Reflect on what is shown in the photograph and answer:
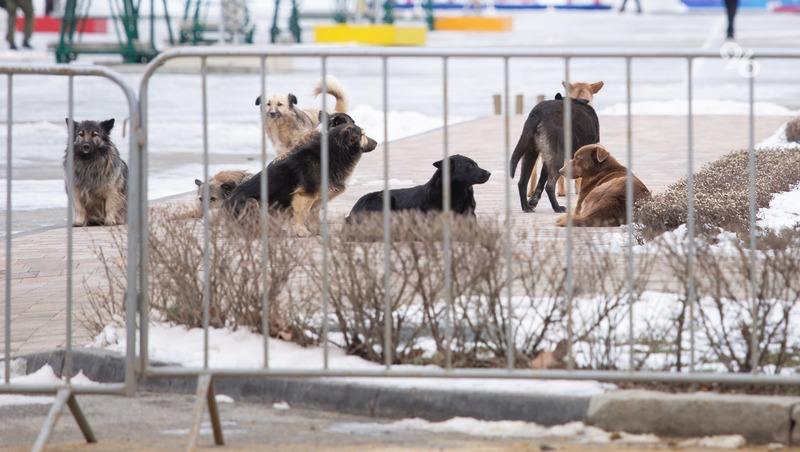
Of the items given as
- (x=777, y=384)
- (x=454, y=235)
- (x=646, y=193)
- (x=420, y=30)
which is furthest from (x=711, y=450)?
(x=420, y=30)

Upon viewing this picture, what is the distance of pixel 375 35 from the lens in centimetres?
4228

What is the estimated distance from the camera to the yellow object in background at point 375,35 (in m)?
42.2

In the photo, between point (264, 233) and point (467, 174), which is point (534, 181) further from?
point (264, 233)

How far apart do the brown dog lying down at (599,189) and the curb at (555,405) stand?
135 inches

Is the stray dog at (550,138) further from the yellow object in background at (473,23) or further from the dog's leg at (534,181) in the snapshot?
the yellow object in background at (473,23)

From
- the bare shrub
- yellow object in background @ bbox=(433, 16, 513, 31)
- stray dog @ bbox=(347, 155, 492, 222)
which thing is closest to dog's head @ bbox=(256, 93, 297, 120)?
the bare shrub

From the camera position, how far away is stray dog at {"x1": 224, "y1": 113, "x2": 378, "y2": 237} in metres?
9.55

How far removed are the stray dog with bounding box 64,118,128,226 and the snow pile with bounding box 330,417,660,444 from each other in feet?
18.2

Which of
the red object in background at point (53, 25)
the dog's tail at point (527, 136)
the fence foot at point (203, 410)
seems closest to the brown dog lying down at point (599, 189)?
the dog's tail at point (527, 136)

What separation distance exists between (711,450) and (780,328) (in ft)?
3.01

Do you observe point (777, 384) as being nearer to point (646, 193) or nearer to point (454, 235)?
point (454, 235)

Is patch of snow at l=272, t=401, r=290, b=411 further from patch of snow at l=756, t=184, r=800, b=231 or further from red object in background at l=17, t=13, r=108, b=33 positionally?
red object in background at l=17, t=13, r=108, b=33

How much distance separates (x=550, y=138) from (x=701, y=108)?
36.7 ft

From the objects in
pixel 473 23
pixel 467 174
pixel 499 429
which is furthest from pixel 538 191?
pixel 473 23
